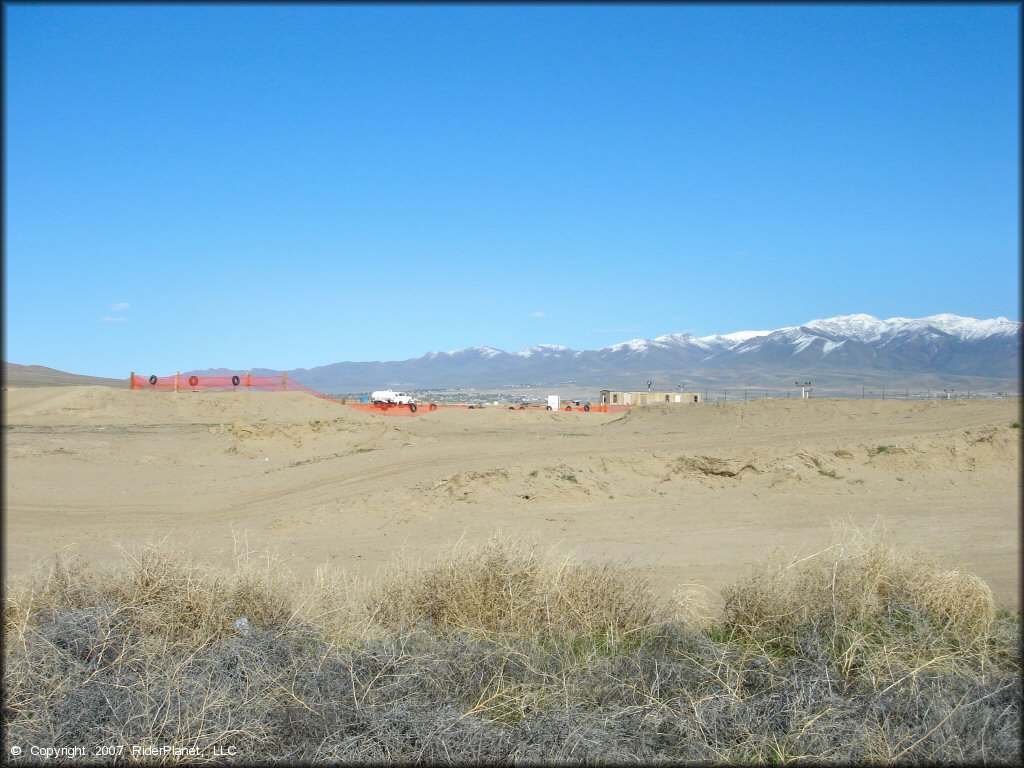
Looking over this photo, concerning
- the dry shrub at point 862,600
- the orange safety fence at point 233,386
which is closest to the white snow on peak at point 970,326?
the dry shrub at point 862,600

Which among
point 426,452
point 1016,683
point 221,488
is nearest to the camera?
point 1016,683

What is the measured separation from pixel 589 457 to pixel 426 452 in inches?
198

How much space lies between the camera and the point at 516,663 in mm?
5930

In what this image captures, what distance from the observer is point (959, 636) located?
6293 millimetres

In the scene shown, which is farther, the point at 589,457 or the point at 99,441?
the point at 99,441

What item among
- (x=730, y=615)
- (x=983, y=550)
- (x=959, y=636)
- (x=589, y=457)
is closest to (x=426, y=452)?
(x=589, y=457)

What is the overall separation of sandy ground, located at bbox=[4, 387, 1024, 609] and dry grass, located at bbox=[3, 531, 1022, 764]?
5.13 ft

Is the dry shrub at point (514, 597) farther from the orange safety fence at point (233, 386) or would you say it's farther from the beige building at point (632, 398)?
the beige building at point (632, 398)

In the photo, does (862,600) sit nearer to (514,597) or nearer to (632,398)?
(514,597)

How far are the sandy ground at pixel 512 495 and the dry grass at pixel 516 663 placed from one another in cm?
156

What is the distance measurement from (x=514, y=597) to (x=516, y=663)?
3.09 ft

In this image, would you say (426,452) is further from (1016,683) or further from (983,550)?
(1016,683)

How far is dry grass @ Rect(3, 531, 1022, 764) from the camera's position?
199 inches

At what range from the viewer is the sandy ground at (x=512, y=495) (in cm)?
1191
